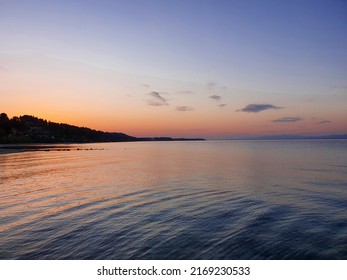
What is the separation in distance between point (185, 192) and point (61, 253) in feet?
55.8

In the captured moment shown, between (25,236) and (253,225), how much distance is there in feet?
43.8

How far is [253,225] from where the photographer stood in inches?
651

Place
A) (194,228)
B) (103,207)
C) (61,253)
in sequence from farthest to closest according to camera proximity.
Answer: (103,207), (194,228), (61,253)

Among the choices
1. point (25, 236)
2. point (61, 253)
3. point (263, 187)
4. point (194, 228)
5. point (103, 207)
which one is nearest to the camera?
point (61, 253)

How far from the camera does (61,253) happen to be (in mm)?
12438

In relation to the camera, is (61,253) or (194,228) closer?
(61,253)

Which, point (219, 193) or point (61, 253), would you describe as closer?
point (61, 253)

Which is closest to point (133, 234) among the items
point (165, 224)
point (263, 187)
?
point (165, 224)

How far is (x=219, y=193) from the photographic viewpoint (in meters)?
27.2

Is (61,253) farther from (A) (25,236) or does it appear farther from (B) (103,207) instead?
(B) (103,207)
